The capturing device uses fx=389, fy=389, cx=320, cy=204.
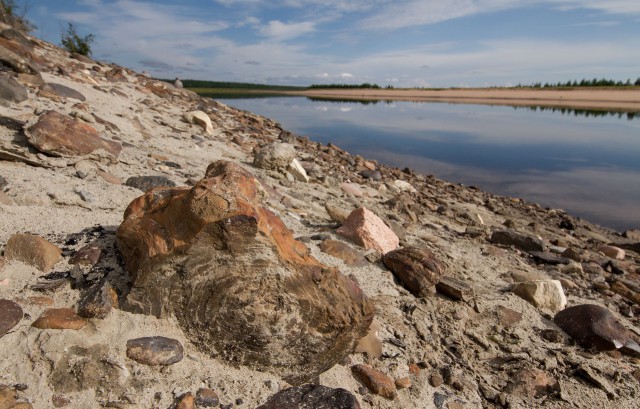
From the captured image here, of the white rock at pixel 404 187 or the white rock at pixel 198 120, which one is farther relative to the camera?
the white rock at pixel 198 120

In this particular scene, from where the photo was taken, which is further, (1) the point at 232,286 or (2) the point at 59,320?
(1) the point at 232,286

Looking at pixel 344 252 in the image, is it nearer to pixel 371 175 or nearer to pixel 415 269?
pixel 415 269

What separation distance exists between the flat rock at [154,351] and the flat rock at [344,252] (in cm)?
182

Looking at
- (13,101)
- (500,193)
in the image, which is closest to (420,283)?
(13,101)

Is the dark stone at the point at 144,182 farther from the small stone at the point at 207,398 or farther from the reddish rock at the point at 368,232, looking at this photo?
the small stone at the point at 207,398

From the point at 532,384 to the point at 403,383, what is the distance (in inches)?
42.4

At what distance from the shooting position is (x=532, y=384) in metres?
2.94

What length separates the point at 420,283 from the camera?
3.62 m

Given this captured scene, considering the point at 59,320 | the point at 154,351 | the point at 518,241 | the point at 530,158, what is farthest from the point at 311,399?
the point at 530,158

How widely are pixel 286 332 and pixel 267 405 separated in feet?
1.40

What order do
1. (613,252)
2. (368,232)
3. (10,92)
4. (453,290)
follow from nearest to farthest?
1. (453,290)
2. (368,232)
3. (10,92)
4. (613,252)

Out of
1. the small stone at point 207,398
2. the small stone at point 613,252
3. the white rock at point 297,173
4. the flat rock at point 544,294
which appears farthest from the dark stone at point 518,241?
the small stone at point 207,398

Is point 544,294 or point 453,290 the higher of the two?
point 453,290

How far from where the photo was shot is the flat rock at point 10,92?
17.3ft
